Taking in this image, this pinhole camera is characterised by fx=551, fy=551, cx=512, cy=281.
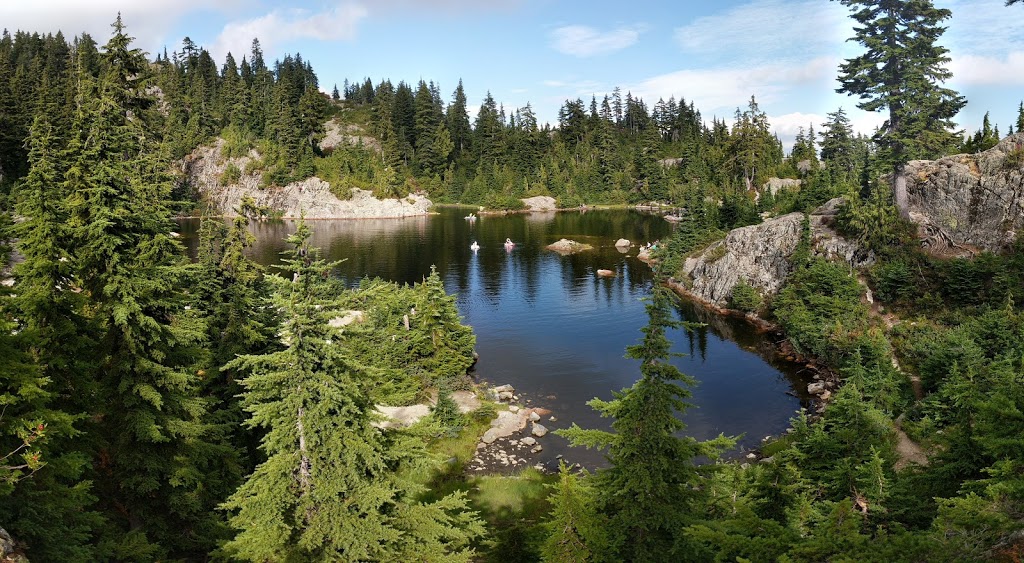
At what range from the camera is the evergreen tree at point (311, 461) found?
10.5 metres

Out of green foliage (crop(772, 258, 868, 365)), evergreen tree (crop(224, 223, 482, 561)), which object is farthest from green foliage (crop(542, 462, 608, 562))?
green foliage (crop(772, 258, 868, 365))

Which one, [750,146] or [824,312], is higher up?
[750,146]

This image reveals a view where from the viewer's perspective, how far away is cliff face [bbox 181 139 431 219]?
126 metres

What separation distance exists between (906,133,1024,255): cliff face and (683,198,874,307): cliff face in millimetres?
5405

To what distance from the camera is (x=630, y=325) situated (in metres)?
Result: 52.1

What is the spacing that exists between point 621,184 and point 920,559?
150 m

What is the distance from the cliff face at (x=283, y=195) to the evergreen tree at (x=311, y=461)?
4741 inches

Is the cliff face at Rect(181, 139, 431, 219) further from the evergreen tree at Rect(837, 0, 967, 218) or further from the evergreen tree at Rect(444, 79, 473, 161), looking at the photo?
the evergreen tree at Rect(837, 0, 967, 218)

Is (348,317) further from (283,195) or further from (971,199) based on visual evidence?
(283,195)

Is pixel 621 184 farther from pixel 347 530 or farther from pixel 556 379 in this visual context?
pixel 347 530

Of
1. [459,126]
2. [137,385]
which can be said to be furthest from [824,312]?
[459,126]

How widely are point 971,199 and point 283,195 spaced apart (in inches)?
4843

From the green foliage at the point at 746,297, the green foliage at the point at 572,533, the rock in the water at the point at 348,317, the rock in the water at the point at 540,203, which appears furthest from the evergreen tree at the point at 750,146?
the green foliage at the point at 572,533

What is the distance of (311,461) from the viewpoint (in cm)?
1070
